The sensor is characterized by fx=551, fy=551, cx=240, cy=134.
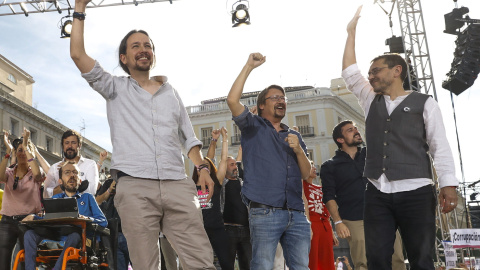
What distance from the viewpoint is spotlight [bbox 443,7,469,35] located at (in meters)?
17.2

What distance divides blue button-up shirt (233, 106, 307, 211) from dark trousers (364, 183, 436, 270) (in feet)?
2.21

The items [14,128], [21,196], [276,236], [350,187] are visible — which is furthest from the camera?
[14,128]

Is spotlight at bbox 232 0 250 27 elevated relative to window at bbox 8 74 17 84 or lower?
lower

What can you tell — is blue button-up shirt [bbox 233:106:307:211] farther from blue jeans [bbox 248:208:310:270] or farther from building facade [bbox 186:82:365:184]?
building facade [bbox 186:82:365:184]

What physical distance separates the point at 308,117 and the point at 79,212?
41.8 m

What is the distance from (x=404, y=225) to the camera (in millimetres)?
3998

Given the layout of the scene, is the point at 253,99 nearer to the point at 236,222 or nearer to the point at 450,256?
the point at 450,256

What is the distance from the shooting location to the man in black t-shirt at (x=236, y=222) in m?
7.39

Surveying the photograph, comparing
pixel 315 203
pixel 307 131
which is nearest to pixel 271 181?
pixel 315 203

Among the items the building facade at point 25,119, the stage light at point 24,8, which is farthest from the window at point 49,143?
the stage light at point 24,8

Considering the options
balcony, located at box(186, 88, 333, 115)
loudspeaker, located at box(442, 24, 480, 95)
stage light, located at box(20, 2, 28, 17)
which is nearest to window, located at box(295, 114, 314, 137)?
balcony, located at box(186, 88, 333, 115)

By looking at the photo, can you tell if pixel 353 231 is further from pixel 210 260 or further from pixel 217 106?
pixel 217 106

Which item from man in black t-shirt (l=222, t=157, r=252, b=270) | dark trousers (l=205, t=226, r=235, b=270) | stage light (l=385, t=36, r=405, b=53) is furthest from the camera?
stage light (l=385, t=36, r=405, b=53)

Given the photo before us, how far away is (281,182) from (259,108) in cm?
81
